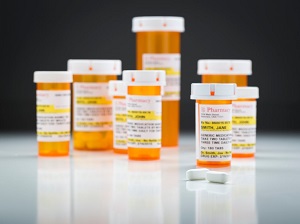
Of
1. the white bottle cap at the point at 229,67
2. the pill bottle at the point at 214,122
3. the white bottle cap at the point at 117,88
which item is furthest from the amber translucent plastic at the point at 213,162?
the white bottle cap at the point at 229,67

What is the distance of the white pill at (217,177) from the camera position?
316 centimetres

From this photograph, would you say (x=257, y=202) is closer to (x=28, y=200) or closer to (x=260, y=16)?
(x=28, y=200)

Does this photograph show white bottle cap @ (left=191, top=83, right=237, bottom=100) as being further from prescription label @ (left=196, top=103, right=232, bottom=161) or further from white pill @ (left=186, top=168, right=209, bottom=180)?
white pill @ (left=186, top=168, right=209, bottom=180)

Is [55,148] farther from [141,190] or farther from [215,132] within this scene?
[141,190]

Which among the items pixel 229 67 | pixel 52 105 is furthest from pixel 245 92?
pixel 52 105

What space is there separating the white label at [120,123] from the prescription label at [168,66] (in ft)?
1.23

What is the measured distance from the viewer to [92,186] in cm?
313

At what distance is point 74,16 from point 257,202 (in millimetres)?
3389

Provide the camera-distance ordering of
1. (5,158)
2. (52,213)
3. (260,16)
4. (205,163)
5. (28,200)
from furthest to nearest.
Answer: (260,16) < (5,158) < (205,163) < (28,200) < (52,213)

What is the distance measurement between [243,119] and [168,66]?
0.63 metres

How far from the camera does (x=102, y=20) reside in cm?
593

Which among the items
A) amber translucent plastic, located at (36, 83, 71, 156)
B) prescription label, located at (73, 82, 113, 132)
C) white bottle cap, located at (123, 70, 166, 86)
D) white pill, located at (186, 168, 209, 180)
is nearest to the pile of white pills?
white pill, located at (186, 168, 209, 180)

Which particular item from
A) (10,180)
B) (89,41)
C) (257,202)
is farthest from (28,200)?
(89,41)

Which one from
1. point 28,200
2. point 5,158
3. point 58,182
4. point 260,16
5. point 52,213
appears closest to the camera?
point 52,213
